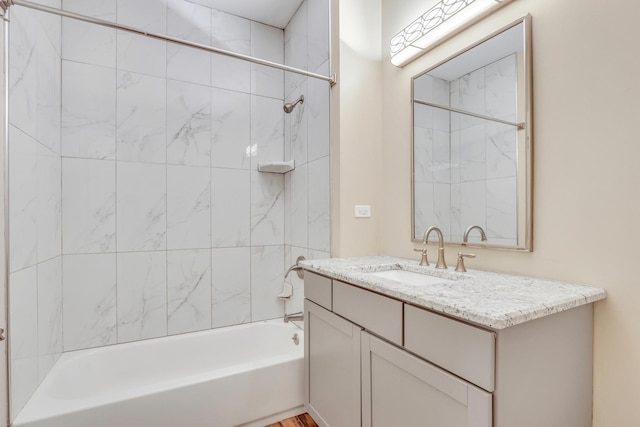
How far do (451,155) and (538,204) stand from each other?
0.51 meters

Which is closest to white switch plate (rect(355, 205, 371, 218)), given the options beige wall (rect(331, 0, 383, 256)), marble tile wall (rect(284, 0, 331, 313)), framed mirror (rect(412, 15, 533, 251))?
beige wall (rect(331, 0, 383, 256))

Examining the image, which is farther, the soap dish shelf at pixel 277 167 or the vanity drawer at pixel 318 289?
the soap dish shelf at pixel 277 167

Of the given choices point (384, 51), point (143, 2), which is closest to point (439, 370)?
point (384, 51)

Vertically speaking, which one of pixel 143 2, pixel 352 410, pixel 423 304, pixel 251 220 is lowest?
pixel 352 410

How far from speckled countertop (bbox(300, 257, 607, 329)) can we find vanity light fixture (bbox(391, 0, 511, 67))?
46.2 inches

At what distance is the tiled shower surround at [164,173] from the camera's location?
186cm

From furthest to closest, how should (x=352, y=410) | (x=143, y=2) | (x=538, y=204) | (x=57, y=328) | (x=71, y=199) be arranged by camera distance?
(x=143, y=2) < (x=71, y=199) < (x=57, y=328) < (x=352, y=410) < (x=538, y=204)

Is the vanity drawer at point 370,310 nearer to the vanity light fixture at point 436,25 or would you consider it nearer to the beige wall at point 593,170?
the beige wall at point 593,170

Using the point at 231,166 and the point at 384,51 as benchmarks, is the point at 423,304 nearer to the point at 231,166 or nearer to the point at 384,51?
the point at 384,51

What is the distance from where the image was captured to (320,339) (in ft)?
5.32

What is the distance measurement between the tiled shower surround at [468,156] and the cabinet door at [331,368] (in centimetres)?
72

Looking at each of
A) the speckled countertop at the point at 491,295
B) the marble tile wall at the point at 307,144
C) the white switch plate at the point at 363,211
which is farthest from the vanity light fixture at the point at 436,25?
Answer: the speckled countertop at the point at 491,295

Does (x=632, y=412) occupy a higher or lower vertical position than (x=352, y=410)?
higher

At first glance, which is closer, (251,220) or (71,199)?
(71,199)
